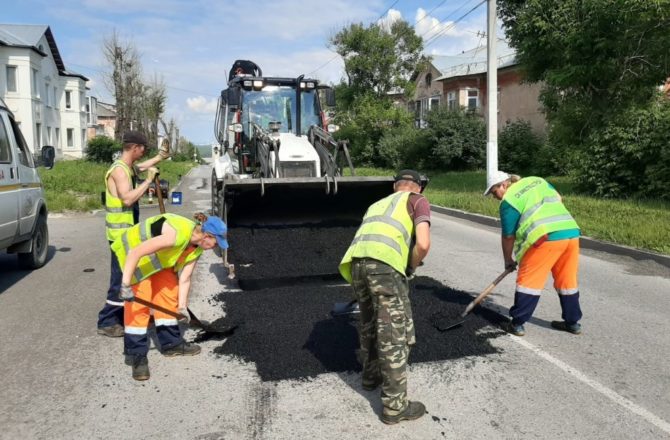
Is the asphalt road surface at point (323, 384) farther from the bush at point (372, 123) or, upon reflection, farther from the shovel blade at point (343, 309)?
the bush at point (372, 123)

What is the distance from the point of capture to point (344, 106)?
110 feet

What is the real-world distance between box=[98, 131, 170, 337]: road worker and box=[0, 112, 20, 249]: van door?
94.4 inches

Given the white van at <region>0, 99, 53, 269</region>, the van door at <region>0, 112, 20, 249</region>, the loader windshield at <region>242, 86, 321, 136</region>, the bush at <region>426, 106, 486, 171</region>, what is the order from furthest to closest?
the bush at <region>426, 106, 486, 171</region> → the loader windshield at <region>242, 86, 321, 136</region> → the white van at <region>0, 99, 53, 269</region> → the van door at <region>0, 112, 20, 249</region>

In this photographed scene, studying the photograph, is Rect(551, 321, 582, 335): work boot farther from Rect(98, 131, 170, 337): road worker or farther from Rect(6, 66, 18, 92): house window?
Rect(6, 66, 18, 92): house window

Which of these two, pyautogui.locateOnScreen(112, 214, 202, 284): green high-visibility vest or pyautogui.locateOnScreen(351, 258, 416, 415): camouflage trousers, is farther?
pyautogui.locateOnScreen(112, 214, 202, 284): green high-visibility vest

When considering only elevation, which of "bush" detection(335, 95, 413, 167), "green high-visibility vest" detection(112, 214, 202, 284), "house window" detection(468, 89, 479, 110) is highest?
"house window" detection(468, 89, 479, 110)

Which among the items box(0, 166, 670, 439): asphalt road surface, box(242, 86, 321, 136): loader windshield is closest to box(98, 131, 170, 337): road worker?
box(0, 166, 670, 439): asphalt road surface

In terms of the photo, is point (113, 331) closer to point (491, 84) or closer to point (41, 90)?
point (491, 84)

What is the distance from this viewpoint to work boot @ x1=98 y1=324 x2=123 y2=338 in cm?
457

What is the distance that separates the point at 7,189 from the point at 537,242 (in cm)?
585

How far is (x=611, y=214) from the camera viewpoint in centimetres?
1005

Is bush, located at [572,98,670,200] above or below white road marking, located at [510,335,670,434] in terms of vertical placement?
above

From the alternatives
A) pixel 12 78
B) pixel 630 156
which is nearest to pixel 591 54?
pixel 630 156

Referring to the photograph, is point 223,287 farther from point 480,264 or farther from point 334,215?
point 480,264
